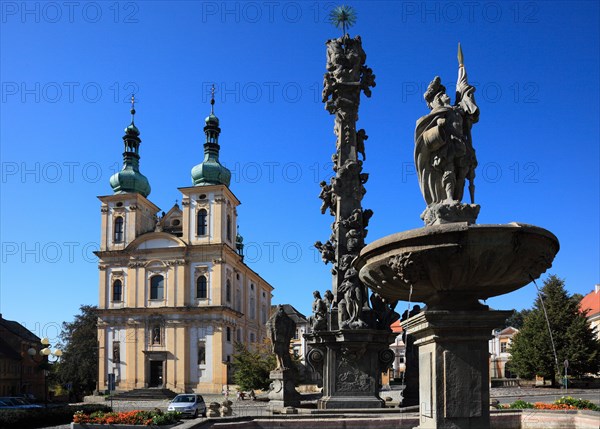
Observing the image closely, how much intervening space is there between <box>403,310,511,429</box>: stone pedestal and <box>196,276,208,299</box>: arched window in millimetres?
57770

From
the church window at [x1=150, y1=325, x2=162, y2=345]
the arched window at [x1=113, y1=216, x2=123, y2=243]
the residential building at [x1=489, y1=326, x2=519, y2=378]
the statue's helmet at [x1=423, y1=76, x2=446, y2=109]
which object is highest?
the arched window at [x1=113, y1=216, x2=123, y2=243]

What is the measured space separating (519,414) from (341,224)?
5628 millimetres

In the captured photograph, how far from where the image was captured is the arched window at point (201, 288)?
63312 mm

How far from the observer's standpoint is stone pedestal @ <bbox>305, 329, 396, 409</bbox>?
44.4 feet

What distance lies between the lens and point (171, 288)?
63562 mm

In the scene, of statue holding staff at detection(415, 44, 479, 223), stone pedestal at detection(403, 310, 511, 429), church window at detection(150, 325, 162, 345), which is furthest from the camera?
church window at detection(150, 325, 162, 345)

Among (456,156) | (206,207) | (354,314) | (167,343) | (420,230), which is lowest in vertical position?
(167,343)

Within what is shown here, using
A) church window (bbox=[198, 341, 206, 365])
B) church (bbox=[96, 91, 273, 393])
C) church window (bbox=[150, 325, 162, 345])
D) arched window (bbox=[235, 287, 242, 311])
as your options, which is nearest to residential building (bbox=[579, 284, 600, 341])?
church (bbox=[96, 91, 273, 393])

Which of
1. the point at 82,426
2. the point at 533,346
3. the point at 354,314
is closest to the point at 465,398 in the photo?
the point at 354,314

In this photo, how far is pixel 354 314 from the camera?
542 inches

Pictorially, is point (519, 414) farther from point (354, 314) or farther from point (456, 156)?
point (456, 156)

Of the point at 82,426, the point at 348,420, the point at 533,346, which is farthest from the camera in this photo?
the point at 533,346

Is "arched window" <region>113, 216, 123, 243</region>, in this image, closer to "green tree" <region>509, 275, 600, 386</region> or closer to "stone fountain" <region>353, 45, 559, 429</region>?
"green tree" <region>509, 275, 600, 386</region>

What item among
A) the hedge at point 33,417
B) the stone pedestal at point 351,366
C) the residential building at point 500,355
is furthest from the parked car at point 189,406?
the residential building at point 500,355
